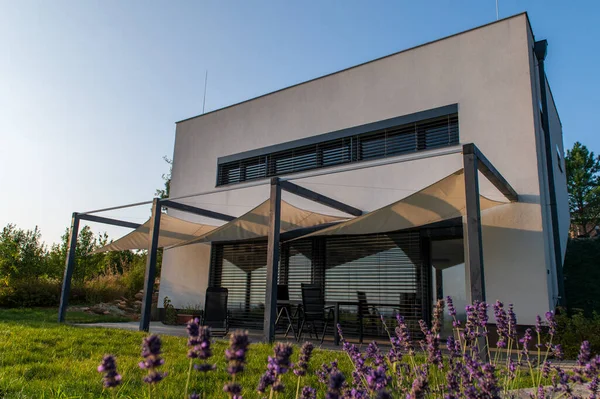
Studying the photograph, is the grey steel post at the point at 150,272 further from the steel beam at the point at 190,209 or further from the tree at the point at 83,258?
the tree at the point at 83,258

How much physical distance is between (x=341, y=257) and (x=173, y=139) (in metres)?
6.17

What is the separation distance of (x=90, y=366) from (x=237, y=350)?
135 inches

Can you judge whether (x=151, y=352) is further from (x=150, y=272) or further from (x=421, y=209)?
(x=150, y=272)

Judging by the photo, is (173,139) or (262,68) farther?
(173,139)

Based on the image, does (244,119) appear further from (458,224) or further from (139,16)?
(458,224)

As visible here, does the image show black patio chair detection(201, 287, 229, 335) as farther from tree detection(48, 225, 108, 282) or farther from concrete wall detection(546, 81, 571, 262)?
tree detection(48, 225, 108, 282)

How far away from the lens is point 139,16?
786 cm

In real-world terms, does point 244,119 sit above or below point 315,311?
above

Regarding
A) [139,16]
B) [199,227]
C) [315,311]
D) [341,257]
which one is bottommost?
[315,311]

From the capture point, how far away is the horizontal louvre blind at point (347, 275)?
7.30 m

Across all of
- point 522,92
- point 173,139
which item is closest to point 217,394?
point 522,92

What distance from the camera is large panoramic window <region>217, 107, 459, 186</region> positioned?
762 centimetres

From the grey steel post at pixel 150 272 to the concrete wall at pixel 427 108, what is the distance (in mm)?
2377

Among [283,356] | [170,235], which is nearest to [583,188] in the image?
[170,235]
